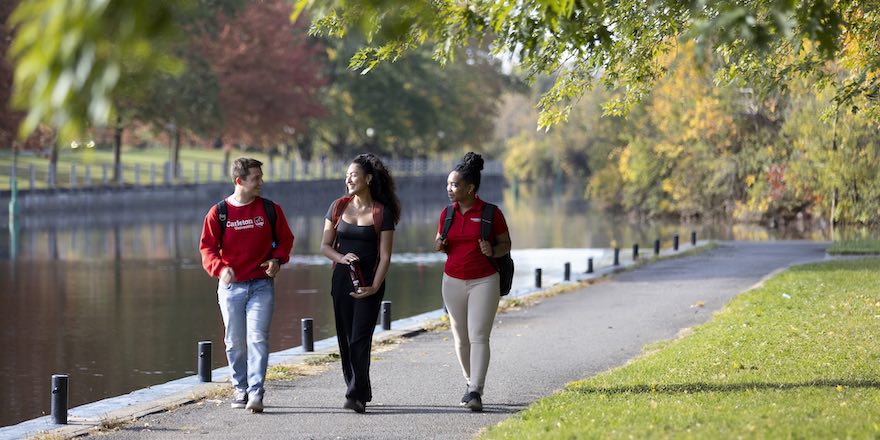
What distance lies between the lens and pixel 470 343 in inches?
427

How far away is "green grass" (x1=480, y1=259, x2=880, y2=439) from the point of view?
28.8 ft

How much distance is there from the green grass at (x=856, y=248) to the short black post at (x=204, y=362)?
64.0 feet

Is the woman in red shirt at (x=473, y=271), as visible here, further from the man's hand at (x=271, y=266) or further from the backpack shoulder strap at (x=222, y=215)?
the backpack shoulder strap at (x=222, y=215)

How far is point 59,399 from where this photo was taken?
10508 millimetres

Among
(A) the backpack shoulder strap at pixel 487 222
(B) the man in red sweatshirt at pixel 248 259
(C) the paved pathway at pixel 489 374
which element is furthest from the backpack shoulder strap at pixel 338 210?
(C) the paved pathway at pixel 489 374

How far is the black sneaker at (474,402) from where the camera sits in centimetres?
1063

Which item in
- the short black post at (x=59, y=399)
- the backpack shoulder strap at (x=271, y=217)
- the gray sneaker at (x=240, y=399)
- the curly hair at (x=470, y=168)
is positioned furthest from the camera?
the gray sneaker at (x=240, y=399)

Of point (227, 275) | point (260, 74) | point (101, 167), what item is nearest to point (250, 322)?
point (227, 275)

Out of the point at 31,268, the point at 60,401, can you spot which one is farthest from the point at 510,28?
the point at 31,268

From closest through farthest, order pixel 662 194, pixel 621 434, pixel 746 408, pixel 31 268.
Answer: pixel 621 434, pixel 746 408, pixel 31 268, pixel 662 194

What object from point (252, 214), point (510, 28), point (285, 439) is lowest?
point (285, 439)

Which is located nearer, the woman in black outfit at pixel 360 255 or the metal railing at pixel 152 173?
the woman in black outfit at pixel 360 255

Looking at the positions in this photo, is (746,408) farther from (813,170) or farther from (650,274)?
(813,170)

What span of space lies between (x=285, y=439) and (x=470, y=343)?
1890mm
